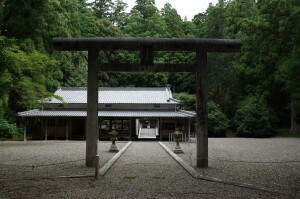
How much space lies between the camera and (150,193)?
7348 millimetres

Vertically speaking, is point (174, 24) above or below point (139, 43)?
above

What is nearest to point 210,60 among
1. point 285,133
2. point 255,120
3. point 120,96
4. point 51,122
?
point 255,120

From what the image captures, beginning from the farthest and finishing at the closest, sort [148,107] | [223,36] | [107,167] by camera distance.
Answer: [223,36], [148,107], [107,167]

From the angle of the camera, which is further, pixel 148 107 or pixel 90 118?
pixel 148 107

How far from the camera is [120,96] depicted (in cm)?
3503

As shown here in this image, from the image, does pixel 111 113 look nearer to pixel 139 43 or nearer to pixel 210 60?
pixel 210 60

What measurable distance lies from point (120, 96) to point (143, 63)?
23.6 metres

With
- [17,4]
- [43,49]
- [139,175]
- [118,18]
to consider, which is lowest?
[139,175]

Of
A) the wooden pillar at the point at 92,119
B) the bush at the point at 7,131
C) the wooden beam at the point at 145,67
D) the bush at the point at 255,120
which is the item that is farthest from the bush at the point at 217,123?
the wooden pillar at the point at 92,119

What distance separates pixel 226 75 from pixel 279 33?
966 cm

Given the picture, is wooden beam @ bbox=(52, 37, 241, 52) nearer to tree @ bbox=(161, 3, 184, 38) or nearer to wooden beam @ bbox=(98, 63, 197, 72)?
wooden beam @ bbox=(98, 63, 197, 72)

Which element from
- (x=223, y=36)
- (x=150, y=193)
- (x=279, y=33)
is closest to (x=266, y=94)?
(x=279, y=33)

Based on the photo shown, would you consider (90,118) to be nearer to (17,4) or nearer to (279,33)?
(17,4)

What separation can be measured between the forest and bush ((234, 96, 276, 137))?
0.32 feet
